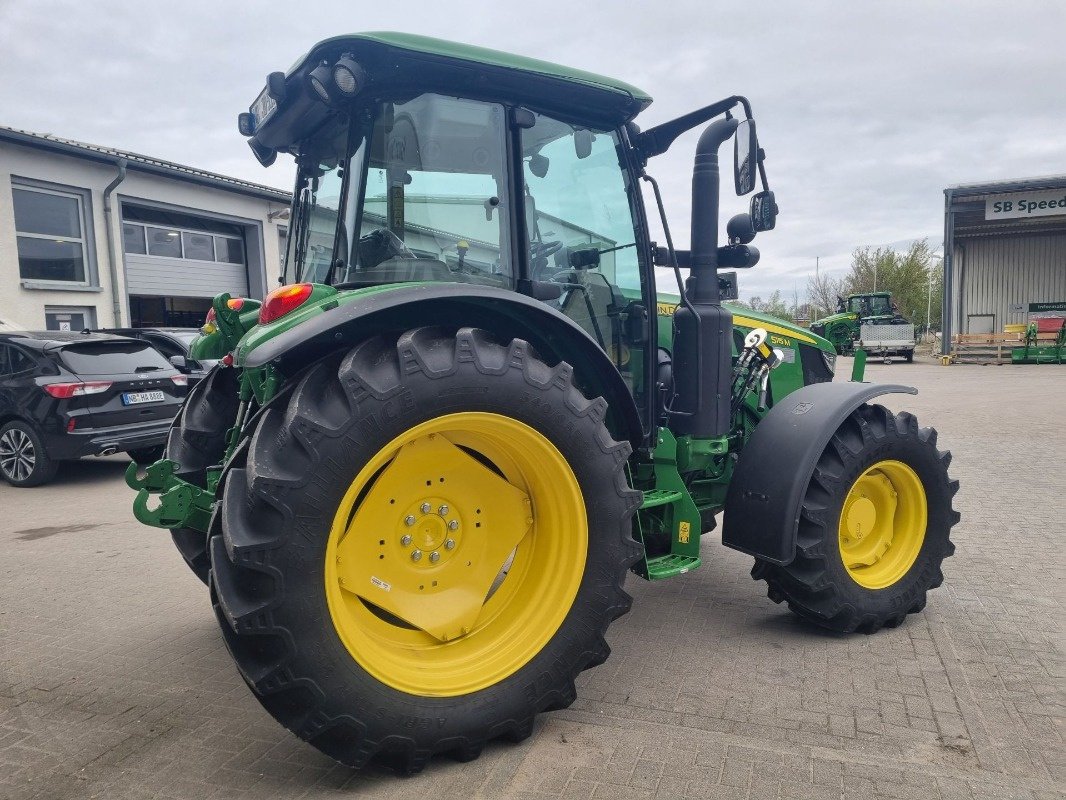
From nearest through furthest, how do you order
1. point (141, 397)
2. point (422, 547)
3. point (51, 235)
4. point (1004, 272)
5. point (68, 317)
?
point (422, 547), point (141, 397), point (51, 235), point (68, 317), point (1004, 272)

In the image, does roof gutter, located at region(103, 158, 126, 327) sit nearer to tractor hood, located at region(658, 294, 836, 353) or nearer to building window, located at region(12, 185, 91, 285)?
Answer: building window, located at region(12, 185, 91, 285)

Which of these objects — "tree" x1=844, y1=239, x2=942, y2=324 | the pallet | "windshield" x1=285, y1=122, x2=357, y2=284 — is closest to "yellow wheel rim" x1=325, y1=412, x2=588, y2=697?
"windshield" x1=285, y1=122, x2=357, y2=284

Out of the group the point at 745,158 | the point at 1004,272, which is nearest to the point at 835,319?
the point at 745,158

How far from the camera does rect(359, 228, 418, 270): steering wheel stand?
286cm

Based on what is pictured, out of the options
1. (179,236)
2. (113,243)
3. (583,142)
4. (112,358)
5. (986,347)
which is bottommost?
(986,347)

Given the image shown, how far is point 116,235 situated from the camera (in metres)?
15.3

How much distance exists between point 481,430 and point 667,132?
166 centimetres

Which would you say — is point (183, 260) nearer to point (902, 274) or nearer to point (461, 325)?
point (461, 325)

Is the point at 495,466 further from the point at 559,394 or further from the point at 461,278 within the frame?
the point at 461,278

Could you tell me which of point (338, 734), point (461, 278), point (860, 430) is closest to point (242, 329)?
point (461, 278)

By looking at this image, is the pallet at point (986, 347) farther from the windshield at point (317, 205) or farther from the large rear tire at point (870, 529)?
the windshield at point (317, 205)

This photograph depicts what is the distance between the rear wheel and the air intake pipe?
719 centimetres

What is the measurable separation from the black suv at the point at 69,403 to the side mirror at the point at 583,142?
6716 millimetres

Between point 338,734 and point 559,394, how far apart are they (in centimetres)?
127
